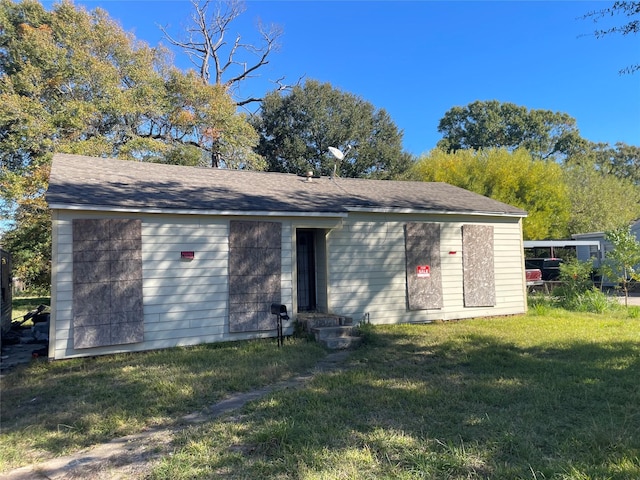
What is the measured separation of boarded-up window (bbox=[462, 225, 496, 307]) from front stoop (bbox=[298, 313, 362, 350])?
11.2 ft

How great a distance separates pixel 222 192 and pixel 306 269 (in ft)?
8.21

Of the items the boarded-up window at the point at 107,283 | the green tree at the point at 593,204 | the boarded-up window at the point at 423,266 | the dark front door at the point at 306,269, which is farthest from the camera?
the green tree at the point at 593,204

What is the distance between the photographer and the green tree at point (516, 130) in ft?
132

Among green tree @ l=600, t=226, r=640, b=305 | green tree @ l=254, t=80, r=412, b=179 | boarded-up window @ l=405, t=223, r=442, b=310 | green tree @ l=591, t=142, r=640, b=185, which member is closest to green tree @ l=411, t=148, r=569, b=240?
green tree @ l=254, t=80, r=412, b=179

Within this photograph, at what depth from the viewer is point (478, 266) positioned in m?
10.4

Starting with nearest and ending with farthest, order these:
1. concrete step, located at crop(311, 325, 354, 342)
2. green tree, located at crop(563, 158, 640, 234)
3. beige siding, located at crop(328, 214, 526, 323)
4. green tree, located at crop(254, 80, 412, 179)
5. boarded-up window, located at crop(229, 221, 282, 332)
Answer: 1. concrete step, located at crop(311, 325, 354, 342)
2. boarded-up window, located at crop(229, 221, 282, 332)
3. beige siding, located at crop(328, 214, 526, 323)
4. green tree, located at crop(254, 80, 412, 179)
5. green tree, located at crop(563, 158, 640, 234)

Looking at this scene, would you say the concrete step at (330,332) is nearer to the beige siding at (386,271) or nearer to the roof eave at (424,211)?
A: the beige siding at (386,271)

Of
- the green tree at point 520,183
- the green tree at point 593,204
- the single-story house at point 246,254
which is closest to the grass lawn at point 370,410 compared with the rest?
the single-story house at point 246,254

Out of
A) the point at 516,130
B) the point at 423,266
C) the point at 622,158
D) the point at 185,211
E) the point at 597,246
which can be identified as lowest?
the point at 423,266

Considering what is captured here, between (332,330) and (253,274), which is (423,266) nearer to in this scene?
(332,330)

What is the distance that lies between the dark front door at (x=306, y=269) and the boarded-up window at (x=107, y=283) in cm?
349

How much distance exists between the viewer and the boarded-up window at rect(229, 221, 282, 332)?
7992 mm

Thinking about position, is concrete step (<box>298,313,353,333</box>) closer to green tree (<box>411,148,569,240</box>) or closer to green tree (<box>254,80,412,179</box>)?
green tree (<box>411,148,569,240</box>)

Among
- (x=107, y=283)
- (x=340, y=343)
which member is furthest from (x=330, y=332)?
(x=107, y=283)
